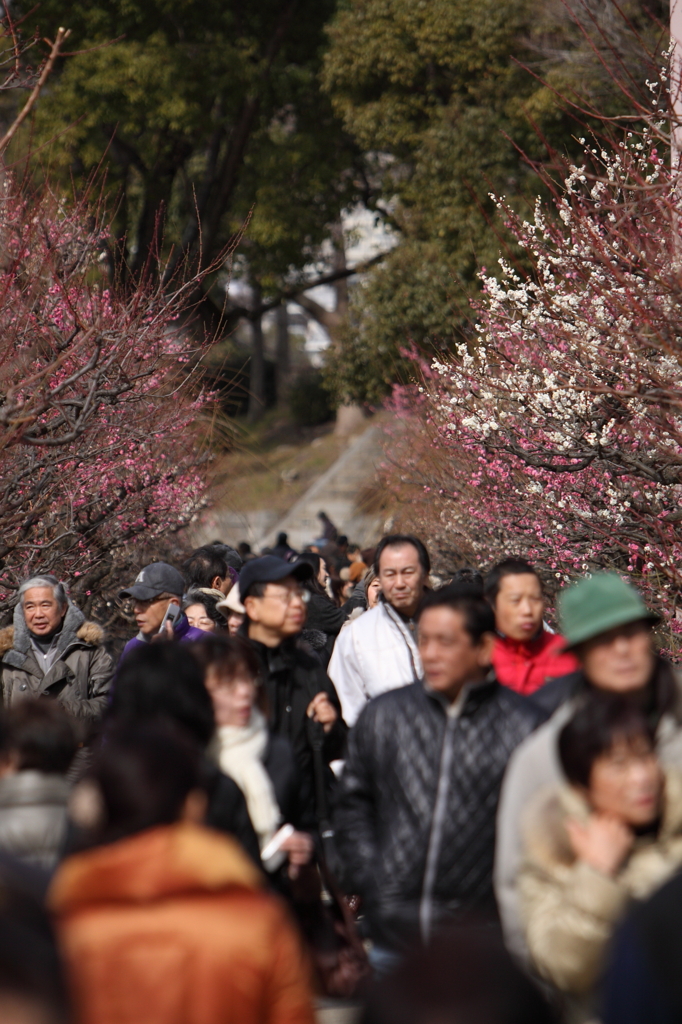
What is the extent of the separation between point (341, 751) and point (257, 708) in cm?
72

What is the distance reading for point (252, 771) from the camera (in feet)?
12.4

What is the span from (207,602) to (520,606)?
285cm

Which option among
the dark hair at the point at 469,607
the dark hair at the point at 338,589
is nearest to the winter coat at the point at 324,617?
the dark hair at the point at 338,589

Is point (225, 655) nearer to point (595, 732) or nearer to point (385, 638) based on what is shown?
point (385, 638)

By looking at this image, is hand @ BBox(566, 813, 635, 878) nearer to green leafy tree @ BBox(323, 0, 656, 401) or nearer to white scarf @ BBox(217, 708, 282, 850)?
white scarf @ BBox(217, 708, 282, 850)

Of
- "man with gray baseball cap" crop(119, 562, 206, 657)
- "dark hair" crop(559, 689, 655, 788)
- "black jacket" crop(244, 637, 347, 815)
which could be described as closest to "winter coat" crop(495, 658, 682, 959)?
"dark hair" crop(559, 689, 655, 788)

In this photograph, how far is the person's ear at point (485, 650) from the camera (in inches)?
149

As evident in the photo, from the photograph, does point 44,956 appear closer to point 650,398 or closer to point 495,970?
point 495,970

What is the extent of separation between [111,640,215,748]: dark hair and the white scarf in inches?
9.3

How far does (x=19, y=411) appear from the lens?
686 centimetres

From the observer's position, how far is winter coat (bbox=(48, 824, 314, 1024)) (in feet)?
7.68

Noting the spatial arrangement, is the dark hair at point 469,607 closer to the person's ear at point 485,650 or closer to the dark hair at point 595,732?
the person's ear at point 485,650

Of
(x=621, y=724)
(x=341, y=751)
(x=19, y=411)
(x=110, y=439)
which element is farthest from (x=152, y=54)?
(x=621, y=724)

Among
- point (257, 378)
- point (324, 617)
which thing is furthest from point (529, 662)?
point (257, 378)
